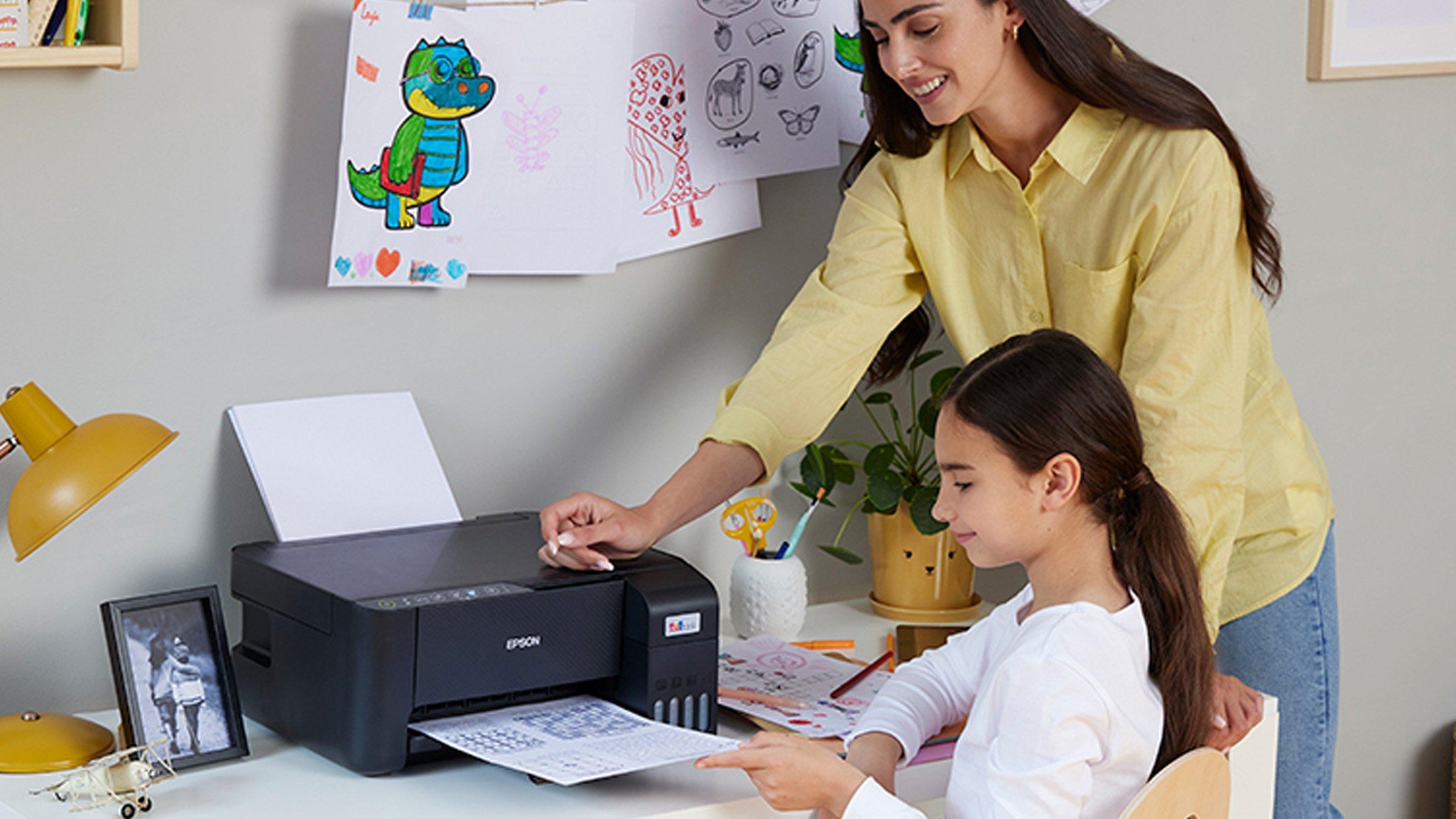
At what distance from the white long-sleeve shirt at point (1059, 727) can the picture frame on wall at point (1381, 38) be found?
48.9 inches

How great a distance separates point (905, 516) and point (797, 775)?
0.72 metres

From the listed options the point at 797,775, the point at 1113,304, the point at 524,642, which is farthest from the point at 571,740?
the point at 1113,304

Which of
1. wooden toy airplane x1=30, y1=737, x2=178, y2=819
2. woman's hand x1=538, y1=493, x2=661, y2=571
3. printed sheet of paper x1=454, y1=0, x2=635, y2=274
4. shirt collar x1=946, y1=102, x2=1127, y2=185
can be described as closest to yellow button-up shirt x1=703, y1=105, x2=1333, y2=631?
shirt collar x1=946, y1=102, x2=1127, y2=185

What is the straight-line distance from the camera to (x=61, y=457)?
1.31 m

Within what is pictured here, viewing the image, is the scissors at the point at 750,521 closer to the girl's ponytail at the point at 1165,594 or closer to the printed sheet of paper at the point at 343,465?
the printed sheet of paper at the point at 343,465

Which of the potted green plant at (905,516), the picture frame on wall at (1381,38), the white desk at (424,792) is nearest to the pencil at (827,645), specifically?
the potted green plant at (905,516)

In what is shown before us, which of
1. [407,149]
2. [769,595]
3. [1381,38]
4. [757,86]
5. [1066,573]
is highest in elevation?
[1381,38]

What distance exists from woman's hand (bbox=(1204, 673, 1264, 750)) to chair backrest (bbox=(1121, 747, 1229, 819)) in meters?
0.06

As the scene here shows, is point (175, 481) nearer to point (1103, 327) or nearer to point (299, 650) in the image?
point (299, 650)

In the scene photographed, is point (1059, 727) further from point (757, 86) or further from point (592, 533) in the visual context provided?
point (757, 86)

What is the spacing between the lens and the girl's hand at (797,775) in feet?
3.95

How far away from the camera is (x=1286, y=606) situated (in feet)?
5.20

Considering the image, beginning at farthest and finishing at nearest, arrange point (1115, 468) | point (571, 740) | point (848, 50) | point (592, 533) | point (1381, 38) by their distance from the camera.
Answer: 1. point (1381, 38)
2. point (848, 50)
3. point (592, 533)
4. point (571, 740)
5. point (1115, 468)

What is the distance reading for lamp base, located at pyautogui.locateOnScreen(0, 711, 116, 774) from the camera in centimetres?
134
